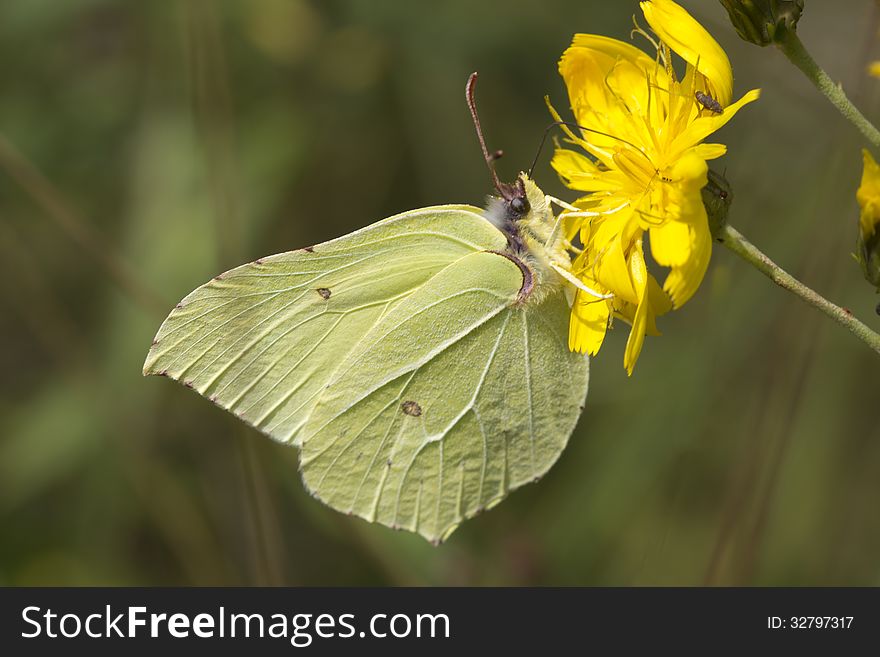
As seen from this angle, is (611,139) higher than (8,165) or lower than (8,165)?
lower

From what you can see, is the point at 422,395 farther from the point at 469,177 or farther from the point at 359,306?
the point at 469,177

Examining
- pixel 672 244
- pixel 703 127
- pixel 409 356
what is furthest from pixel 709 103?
pixel 409 356

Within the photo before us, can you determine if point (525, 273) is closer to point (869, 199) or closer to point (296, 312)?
point (296, 312)

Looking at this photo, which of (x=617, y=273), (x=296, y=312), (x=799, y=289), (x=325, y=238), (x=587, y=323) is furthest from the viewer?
(x=325, y=238)

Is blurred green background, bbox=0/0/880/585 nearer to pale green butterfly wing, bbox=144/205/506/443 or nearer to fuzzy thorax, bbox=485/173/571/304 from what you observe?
pale green butterfly wing, bbox=144/205/506/443

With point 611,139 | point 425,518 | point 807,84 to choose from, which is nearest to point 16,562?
point 425,518
